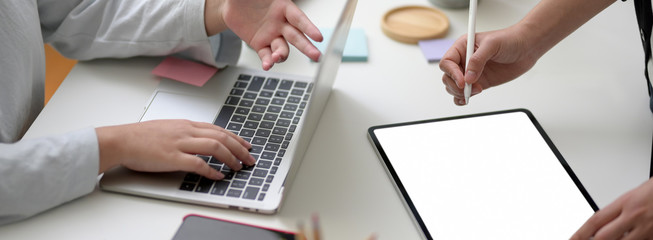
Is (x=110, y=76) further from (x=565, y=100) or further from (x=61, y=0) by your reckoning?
(x=565, y=100)

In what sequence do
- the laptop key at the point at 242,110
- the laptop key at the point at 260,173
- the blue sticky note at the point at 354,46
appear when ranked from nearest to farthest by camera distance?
the laptop key at the point at 260,173 < the laptop key at the point at 242,110 < the blue sticky note at the point at 354,46

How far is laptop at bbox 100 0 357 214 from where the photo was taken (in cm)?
70

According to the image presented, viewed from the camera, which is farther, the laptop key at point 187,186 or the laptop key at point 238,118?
the laptop key at point 238,118

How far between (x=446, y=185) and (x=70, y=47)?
0.56 metres

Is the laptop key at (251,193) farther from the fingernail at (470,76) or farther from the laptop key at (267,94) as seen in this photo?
the fingernail at (470,76)

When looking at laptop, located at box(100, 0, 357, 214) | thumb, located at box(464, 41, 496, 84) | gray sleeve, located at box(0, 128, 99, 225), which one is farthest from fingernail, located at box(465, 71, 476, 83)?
gray sleeve, located at box(0, 128, 99, 225)

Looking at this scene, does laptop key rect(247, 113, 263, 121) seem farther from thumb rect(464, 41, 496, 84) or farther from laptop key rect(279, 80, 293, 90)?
thumb rect(464, 41, 496, 84)

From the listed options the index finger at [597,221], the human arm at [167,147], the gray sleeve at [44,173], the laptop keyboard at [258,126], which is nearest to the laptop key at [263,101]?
the laptop keyboard at [258,126]

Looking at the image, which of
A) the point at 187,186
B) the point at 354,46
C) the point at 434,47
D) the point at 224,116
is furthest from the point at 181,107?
the point at 434,47

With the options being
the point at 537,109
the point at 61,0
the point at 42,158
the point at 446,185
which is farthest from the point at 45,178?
the point at 537,109

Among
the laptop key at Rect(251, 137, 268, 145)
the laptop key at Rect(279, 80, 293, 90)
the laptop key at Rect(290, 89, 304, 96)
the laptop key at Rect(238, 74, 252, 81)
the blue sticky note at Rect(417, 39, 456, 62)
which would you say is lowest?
the blue sticky note at Rect(417, 39, 456, 62)

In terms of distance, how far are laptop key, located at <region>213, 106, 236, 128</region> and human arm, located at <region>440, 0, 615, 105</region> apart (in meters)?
0.28

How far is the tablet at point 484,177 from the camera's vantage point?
2.27ft

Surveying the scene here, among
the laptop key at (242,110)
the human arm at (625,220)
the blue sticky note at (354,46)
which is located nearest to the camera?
the human arm at (625,220)
